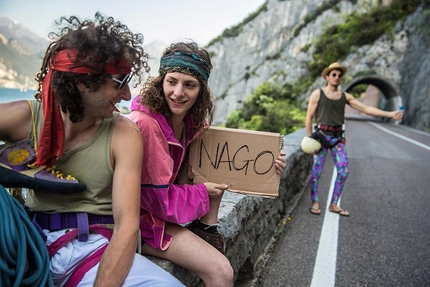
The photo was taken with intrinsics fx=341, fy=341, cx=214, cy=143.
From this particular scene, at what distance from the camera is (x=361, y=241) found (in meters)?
4.08

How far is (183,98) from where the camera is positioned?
2084 millimetres

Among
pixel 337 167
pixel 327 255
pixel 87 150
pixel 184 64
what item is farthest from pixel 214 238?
pixel 337 167

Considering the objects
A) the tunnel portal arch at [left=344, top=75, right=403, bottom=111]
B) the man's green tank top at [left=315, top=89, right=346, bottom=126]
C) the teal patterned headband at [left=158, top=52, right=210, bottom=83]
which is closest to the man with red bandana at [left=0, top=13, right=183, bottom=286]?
the teal patterned headband at [left=158, top=52, right=210, bottom=83]

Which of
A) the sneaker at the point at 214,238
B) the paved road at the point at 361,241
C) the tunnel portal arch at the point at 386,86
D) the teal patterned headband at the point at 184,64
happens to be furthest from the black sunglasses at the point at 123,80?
the tunnel portal arch at the point at 386,86

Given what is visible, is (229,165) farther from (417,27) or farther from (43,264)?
(417,27)

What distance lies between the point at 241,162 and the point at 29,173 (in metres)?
1.27

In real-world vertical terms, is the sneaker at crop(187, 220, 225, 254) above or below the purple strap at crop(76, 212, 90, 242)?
below

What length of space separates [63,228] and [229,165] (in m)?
1.09

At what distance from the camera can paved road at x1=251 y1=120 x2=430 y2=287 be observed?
3.24 meters

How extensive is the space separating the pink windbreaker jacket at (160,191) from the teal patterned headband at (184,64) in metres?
0.30

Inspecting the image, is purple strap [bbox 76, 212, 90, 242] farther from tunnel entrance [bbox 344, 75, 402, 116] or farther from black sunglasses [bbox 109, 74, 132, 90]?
tunnel entrance [bbox 344, 75, 402, 116]

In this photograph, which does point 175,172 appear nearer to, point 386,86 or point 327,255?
point 327,255

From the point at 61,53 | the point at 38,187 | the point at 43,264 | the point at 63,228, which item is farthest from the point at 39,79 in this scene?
the point at 43,264

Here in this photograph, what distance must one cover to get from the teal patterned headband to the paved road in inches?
79.1
